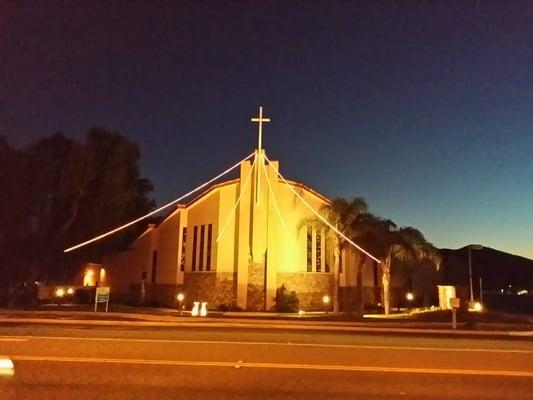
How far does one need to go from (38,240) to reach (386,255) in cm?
→ 1932

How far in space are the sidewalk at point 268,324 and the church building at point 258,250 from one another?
5.21 meters

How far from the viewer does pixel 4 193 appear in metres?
31.1

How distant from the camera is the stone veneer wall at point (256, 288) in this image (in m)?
28.9

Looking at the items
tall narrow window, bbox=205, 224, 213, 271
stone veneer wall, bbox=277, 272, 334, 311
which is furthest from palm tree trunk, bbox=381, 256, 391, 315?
tall narrow window, bbox=205, 224, 213, 271

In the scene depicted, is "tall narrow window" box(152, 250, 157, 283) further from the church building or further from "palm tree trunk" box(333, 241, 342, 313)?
"palm tree trunk" box(333, 241, 342, 313)

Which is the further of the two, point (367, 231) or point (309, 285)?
point (309, 285)

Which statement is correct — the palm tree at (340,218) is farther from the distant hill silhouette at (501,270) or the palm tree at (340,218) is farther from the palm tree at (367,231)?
the distant hill silhouette at (501,270)

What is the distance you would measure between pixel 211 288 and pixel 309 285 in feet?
16.9

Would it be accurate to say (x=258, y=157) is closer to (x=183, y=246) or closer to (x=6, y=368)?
(x=183, y=246)

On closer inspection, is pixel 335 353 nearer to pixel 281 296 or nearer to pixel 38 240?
pixel 281 296

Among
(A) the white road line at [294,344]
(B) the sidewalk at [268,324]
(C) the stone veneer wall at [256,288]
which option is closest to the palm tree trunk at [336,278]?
(C) the stone veneer wall at [256,288]

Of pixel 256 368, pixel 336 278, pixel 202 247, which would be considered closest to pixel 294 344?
pixel 256 368

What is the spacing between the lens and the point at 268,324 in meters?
21.2

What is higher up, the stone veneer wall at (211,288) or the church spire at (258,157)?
the church spire at (258,157)
